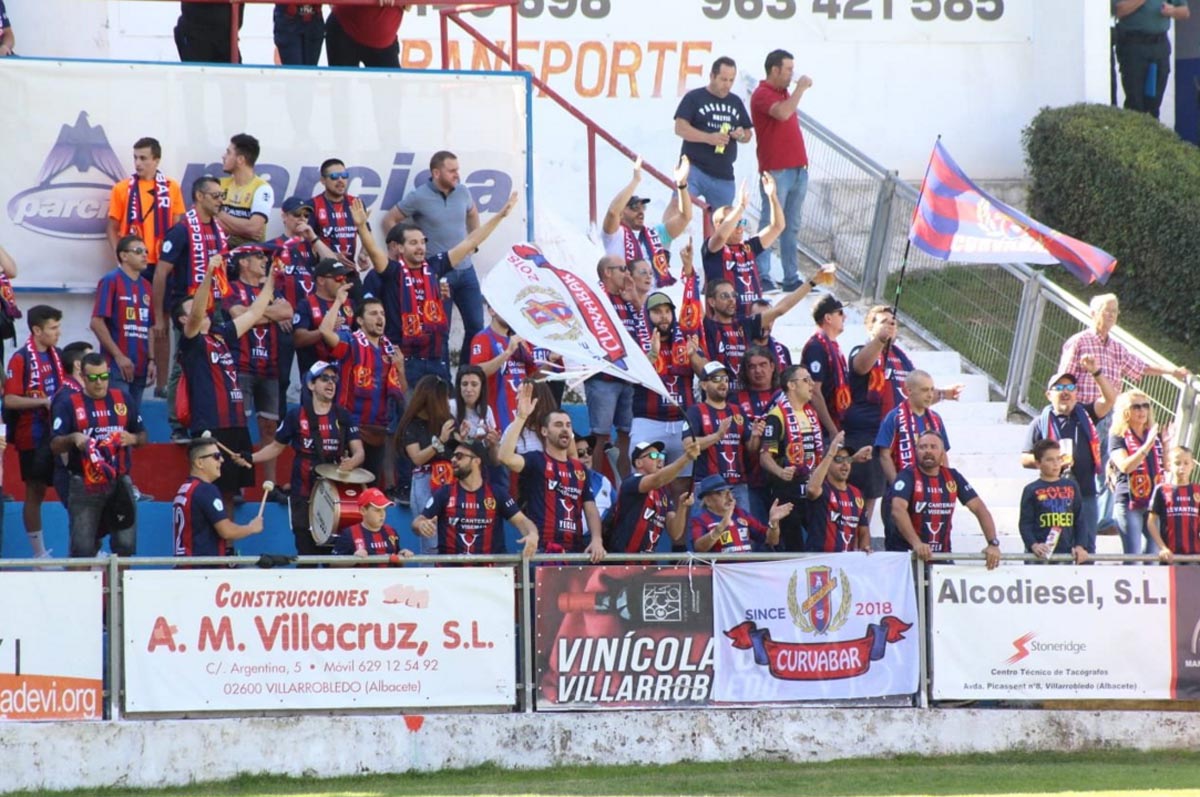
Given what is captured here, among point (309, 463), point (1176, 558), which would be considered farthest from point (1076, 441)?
point (309, 463)

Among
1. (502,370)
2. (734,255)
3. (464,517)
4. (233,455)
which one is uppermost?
(734,255)

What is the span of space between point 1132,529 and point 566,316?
4309 millimetres

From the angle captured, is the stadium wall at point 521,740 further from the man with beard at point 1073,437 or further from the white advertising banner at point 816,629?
the man with beard at point 1073,437

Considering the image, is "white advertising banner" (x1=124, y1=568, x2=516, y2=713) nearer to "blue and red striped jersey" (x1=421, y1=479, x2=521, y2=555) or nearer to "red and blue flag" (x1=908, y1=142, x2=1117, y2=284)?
"blue and red striped jersey" (x1=421, y1=479, x2=521, y2=555)

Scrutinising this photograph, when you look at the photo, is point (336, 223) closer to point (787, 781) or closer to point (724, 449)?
point (724, 449)

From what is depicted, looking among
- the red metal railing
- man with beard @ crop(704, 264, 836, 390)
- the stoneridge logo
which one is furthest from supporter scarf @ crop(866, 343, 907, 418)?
the stoneridge logo

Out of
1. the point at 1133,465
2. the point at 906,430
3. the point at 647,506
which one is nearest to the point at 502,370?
the point at 647,506

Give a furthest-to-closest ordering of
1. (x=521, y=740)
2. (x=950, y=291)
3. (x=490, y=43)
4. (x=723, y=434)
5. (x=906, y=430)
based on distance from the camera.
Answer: (x=950, y=291) → (x=490, y=43) → (x=906, y=430) → (x=723, y=434) → (x=521, y=740)

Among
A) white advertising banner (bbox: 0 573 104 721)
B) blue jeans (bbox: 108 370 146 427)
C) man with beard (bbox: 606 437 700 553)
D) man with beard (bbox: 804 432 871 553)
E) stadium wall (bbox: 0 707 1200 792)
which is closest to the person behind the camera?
white advertising banner (bbox: 0 573 104 721)

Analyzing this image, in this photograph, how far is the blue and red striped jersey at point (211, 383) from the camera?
13594 mm

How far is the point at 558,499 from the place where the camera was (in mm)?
12938

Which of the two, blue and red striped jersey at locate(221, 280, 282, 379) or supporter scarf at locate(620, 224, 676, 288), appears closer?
blue and red striped jersey at locate(221, 280, 282, 379)

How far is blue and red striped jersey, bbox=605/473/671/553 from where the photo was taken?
1310 centimetres

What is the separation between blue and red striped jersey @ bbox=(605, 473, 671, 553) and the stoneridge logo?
203 inches
